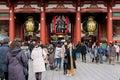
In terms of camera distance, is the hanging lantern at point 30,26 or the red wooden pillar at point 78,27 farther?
the hanging lantern at point 30,26

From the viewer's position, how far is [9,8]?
28.6 m

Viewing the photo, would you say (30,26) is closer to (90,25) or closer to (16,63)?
(90,25)

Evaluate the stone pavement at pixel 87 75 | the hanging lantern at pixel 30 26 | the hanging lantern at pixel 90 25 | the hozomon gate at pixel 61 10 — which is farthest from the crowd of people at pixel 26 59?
the hanging lantern at pixel 30 26

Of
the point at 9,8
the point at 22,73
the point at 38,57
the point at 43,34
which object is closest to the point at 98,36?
the point at 43,34

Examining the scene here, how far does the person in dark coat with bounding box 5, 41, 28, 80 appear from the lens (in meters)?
7.36

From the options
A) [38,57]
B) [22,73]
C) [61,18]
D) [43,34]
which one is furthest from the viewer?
A: [61,18]

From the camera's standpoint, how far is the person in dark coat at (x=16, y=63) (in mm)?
7355

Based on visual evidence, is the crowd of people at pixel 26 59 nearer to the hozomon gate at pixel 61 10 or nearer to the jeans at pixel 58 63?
the jeans at pixel 58 63

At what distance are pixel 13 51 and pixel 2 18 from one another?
70.4 ft

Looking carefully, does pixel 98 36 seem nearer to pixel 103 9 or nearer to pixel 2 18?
pixel 103 9

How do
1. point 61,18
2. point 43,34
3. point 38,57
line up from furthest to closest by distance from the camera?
point 61,18, point 43,34, point 38,57

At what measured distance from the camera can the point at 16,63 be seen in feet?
24.4

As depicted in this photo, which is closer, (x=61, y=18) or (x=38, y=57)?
(x=38, y=57)

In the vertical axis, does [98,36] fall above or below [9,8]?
below
